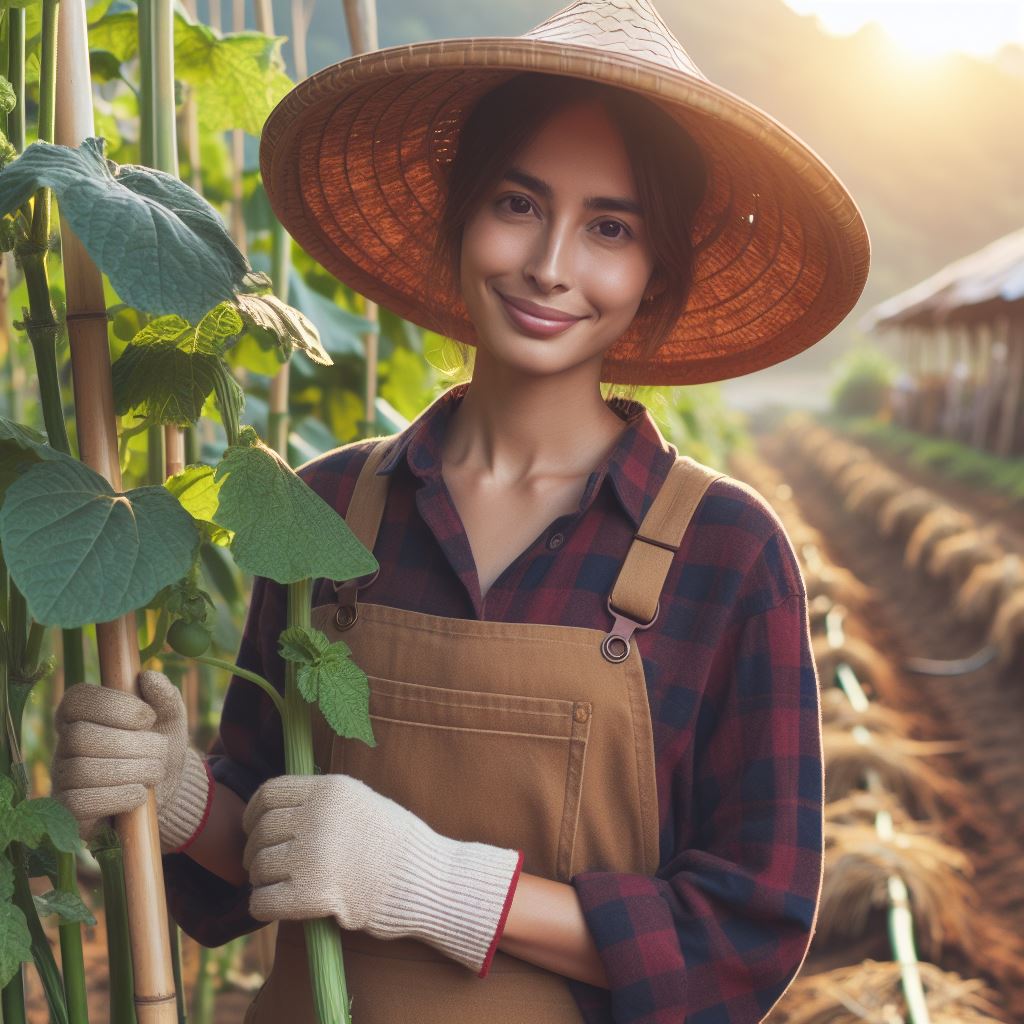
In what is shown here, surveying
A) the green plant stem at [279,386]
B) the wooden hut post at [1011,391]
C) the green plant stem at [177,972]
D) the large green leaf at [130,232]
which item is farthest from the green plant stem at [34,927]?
the wooden hut post at [1011,391]

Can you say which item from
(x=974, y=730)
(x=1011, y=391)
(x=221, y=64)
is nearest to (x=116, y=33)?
(x=221, y=64)

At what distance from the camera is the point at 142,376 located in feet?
3.25

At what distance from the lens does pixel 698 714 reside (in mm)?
1221

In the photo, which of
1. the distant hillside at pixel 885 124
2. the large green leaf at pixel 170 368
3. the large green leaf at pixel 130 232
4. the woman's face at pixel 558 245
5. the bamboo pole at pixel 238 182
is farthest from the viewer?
the distant hillside at pixel 885 124

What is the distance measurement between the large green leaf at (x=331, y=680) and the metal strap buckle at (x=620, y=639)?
26 cm

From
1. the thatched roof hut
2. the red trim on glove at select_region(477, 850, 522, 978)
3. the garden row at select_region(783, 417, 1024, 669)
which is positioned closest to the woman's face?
the red trim on glove at select_region(477, 850, 522, 978)

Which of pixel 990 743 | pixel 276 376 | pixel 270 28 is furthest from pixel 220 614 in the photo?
pixel 990 743

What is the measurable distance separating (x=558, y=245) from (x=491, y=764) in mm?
476

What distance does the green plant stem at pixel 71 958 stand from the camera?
100 centimetres

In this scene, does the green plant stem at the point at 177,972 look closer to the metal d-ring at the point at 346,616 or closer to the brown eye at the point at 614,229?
the metal d-ring at the point at 346,616

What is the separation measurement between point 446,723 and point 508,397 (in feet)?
1.16

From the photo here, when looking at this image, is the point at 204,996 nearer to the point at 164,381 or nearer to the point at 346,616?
the point at 346,616

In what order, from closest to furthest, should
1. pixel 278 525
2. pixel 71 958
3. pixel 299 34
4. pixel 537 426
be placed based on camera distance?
pixel 278 525 → pixel 71 958 → pixel 537 426 → pixel 299 34

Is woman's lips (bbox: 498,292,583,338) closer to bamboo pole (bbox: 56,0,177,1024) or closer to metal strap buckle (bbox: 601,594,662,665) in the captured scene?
metal strap buckle (bbox: 601,594,662,665)
